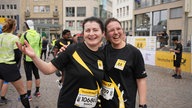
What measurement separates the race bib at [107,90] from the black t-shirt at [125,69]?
49mm

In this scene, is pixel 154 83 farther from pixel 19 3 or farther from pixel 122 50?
pixel 19 3

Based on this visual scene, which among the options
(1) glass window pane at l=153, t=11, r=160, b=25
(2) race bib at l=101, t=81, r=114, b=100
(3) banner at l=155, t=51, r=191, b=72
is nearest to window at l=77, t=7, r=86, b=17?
(1) glass window pane at l=153, t=11, r=160, b=25

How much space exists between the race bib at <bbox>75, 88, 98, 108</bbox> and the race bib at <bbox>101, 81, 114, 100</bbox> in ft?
0.41

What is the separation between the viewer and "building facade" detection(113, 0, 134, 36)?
5491 cm

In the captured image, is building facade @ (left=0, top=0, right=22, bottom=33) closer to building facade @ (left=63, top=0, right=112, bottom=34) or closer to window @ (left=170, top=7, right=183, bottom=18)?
building facade @ (left=63, top=0, right=112, bottom=34)

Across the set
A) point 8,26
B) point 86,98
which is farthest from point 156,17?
point 86,98

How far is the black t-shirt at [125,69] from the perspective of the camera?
2930mm

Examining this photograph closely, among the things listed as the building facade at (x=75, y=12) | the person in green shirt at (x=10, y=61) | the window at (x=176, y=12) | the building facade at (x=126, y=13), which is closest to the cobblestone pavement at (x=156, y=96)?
the person in green shirt at (x=10, y=61)

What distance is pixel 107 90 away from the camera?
2906 millimetres

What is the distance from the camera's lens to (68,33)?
6.76m

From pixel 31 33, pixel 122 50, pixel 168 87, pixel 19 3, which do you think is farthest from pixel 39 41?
pixel 19 3

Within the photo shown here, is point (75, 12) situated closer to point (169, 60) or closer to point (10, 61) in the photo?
point (169, 60)

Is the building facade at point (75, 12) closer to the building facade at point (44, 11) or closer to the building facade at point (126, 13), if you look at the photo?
the building facade at point (44, 11)

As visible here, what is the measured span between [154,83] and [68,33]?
4.78 metres
